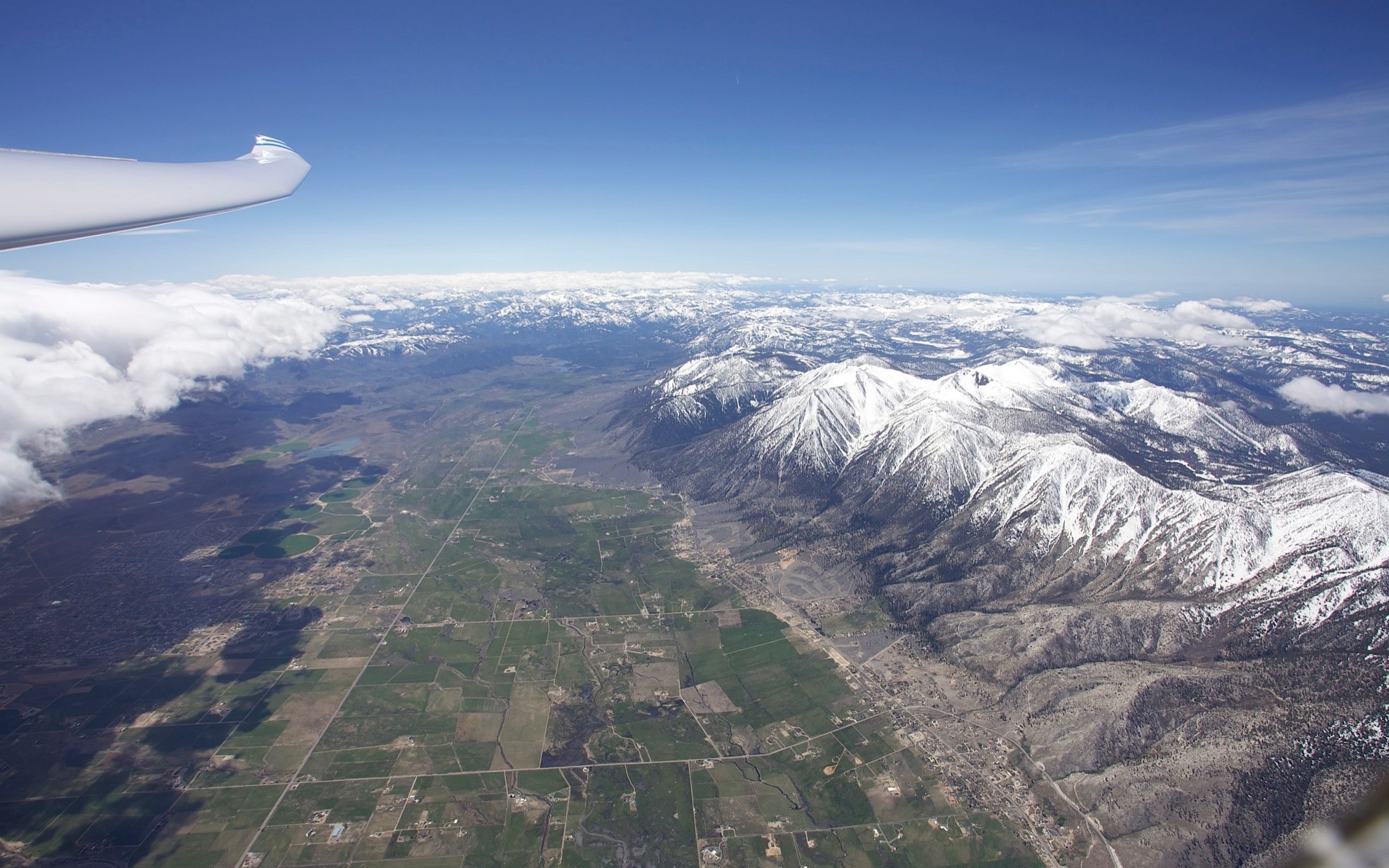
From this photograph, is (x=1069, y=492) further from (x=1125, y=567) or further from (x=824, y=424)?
(x=824, y=424)

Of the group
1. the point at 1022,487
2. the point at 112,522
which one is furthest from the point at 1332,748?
the point at 112,522

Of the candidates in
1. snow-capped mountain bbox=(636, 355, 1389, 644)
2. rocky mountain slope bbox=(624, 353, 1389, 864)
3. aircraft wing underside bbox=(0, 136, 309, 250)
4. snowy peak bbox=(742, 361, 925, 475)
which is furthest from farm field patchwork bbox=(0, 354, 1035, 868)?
aircraft wing underside bbox=(0, 136, 309, 250)

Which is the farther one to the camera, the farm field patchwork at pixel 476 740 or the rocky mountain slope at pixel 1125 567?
the rocky mountain slope at pixel 1125 567

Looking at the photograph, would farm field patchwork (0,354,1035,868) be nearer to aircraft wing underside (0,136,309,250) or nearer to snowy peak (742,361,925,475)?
snowy peak (742,361,925,475)

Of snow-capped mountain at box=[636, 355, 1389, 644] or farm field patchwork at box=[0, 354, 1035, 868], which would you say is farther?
snow-capped mountain at box=[636, 355, 1389, 644]

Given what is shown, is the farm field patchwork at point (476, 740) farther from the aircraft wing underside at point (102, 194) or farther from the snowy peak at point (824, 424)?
the aircraft wing underside at point (102, 194)

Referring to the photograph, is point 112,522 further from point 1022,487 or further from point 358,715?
point 1022,487

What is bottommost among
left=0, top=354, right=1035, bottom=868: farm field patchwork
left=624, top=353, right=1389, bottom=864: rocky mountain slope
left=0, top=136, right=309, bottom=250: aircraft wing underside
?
left=0, top=354, right=1035, bottom=868: farm field patchwork

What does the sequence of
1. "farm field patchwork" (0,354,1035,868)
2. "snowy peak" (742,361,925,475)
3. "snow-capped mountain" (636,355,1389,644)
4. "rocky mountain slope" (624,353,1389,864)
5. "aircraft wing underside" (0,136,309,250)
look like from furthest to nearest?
"snowy peak" (742,361,925,475)
"snow-capped mountain" (636,355,1389,644)
"rocky mountain slope" (624,353,1389,864)
"farm field patchwork" (0,354,1035,868)
"aircraft wing underside" (0,136,309,250)

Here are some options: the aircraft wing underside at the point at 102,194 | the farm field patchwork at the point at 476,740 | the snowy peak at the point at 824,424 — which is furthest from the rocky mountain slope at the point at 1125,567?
the aircraft wing underside at the point at 102,194

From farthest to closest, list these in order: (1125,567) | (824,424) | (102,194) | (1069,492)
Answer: (824,424) < (1069,492) < (1125,567) < (102,194)

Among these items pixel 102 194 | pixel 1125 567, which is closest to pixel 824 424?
pixel 1125 567
